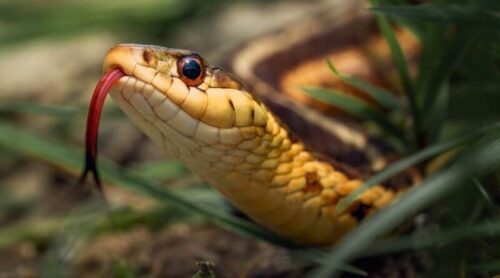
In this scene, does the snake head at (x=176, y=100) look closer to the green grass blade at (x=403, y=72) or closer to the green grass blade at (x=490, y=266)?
the green grass blade at (x=403, y=72)

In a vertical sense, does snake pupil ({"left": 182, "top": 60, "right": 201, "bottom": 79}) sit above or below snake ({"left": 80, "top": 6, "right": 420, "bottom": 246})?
above

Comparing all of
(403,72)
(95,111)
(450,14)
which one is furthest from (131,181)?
(450,14)

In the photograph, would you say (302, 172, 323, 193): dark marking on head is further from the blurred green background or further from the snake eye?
the snake eye

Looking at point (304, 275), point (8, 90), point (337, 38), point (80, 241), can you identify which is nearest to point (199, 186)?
point (80, 241)

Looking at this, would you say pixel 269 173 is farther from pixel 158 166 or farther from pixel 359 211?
pixel 158 166

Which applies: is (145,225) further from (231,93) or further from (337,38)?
(337,38)

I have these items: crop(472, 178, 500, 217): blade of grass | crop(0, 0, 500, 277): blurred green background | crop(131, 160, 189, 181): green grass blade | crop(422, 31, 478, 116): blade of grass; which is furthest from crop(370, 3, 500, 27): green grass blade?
crop(131, 160, 189, 181): green grass blade

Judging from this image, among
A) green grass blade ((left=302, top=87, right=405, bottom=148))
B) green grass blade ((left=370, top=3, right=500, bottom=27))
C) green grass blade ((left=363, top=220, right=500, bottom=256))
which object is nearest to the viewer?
green grass blade ((left=363, top=220, right=500, bottom=256))

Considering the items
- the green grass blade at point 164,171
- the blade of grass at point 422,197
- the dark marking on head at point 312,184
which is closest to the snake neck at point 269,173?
the dark marking on head at point 312,184
